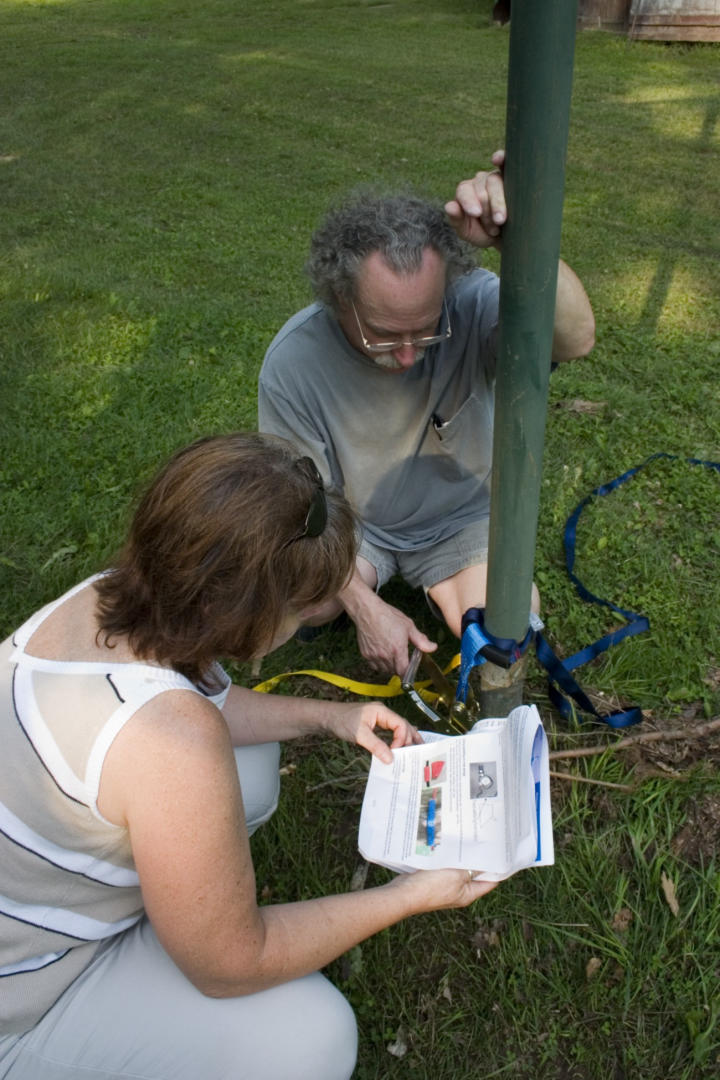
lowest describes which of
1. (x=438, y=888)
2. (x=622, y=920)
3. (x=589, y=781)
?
(x=622, y=920)

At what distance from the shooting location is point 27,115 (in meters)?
9.18

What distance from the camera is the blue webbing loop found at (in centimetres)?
207

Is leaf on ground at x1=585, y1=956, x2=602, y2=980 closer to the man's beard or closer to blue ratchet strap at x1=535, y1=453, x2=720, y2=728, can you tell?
blue ratchet strap at x1=535, y1=453, x2=720, y2=728

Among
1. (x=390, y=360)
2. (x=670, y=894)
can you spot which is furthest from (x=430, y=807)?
(x=390, y=360)

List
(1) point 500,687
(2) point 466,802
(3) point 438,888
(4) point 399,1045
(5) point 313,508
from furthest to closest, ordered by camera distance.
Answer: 1. (1) point 500,687
2. (4) point 399,1045
3. (2) point 466,802
4. (3) point 438,888
5. (5) point 313,508

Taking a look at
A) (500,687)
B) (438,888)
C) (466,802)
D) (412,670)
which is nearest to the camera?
(438,888)

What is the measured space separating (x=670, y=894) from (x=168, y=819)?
4.43 feet

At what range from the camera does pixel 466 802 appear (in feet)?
5.75

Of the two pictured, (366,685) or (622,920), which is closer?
(622,920)

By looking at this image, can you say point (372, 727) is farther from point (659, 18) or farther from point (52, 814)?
point (659, 18)

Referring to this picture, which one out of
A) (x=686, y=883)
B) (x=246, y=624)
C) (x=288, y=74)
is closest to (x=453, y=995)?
(x=686, y=883)

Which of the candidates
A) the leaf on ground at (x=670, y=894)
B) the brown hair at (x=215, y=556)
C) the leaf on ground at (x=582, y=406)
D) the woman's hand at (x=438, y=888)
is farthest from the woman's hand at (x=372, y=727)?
the leaf on ground at (x=582, y=406)

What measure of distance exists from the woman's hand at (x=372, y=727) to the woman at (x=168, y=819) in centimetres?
35

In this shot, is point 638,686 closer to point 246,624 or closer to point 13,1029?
point 246,624
